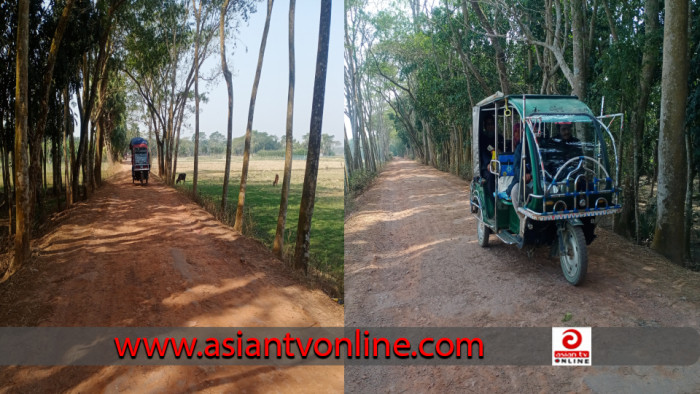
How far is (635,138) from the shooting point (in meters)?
10.9

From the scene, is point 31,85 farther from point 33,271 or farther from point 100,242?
point 33,271

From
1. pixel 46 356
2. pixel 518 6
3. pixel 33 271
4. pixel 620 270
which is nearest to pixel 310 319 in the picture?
pixel 46 356

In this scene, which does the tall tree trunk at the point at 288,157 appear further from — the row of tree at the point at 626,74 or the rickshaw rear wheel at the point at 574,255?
the rickshaw rear wheel at the point at 574,255

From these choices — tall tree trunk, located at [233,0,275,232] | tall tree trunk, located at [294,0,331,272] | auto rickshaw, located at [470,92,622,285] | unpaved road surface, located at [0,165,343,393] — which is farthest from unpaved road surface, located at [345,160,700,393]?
tall tree trunk, located at [233,0,275,232]

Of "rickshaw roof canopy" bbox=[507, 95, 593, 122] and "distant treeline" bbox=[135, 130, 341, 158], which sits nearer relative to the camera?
"rickshaw roof canopy" bbox=[507, 95, 593, 122]

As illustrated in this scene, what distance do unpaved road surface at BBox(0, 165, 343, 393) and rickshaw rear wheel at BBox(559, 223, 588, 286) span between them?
324cm

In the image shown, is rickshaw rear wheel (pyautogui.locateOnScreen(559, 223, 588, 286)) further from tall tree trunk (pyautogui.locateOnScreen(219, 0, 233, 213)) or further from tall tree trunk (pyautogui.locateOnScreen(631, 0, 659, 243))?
tall tree trunk (pyautogui.locateOnScreen(219, 0, 233, 213))

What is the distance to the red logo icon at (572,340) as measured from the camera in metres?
4.77

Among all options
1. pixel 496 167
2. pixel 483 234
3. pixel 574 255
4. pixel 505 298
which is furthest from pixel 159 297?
pixel 574 255

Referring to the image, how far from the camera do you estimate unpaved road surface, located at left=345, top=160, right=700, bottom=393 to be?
4.30m

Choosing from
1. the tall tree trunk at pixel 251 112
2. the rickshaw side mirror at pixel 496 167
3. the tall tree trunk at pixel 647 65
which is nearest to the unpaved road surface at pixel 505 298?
the rickshaw side mirror at pixel 496 167

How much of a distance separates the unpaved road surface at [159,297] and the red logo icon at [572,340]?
2.35m

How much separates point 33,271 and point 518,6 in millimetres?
14480

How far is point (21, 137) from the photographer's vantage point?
897 cm
